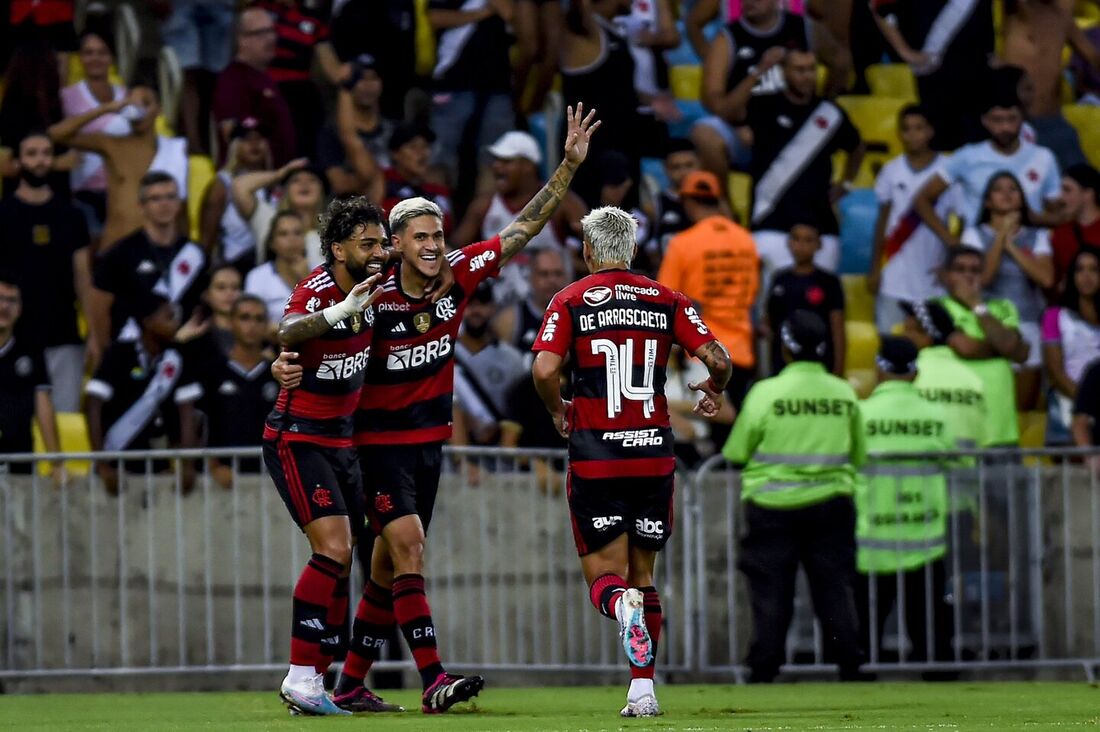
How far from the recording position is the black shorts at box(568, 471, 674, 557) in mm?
9859

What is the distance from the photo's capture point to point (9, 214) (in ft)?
51.2

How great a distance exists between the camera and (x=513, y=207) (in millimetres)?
16469

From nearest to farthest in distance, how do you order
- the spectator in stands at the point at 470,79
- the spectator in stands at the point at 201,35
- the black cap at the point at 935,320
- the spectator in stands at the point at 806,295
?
the black cap at the point at 935,320, the spectator in stands at the point at 806,295, the spectator in stands at the point at 201,35, the spectator in stands at the point at 470,79

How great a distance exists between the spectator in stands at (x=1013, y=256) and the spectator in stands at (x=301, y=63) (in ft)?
16.6

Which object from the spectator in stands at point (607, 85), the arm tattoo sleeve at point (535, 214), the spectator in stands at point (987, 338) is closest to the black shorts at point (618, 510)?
the arm tattoo sleeve at point (535, 214)

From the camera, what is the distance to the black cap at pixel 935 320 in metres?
14.9

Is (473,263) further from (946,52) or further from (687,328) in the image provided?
(946,52)

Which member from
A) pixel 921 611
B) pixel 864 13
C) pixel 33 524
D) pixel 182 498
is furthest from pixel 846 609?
pixel 864 13

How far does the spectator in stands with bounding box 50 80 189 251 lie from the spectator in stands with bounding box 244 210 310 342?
0.83 m

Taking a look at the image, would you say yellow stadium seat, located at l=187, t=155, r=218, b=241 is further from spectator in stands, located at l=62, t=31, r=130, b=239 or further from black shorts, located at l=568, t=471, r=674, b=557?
black shorts, located at l=568, t=471, r=674, b=557

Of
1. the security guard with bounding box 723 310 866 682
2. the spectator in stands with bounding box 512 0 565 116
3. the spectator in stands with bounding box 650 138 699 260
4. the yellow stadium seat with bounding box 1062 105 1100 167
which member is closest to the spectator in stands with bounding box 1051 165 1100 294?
the yellow stadium seat with bounding box 1062 105 1100 167

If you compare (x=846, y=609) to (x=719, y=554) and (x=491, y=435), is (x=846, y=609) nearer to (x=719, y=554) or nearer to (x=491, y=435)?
(x=719, y=554)

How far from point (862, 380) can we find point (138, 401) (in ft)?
17.3

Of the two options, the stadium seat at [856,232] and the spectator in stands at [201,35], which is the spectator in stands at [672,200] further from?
the spectator in stands at [201,35]
